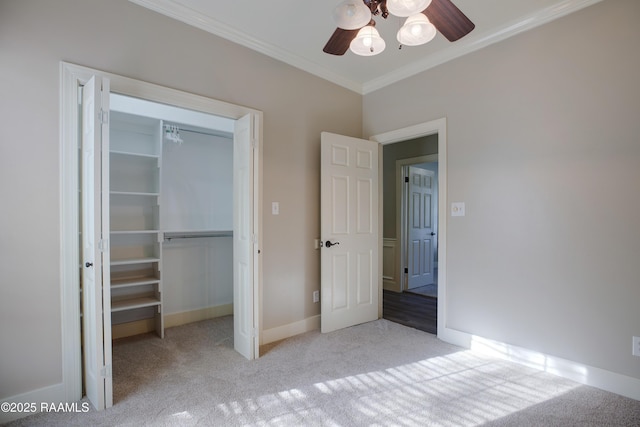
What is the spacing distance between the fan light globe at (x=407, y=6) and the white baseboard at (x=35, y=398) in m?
2.94

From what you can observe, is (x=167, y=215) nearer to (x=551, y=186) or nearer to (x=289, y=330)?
(x=289, y=330)

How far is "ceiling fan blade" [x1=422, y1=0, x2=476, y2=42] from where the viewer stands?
5.15ft

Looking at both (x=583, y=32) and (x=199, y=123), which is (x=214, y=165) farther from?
(x=583, y=32)

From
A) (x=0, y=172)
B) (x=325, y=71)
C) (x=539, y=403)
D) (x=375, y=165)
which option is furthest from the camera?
(x=375, y=165)

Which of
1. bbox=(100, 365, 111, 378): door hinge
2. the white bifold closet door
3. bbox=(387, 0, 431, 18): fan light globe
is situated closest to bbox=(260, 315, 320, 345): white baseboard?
the white bifold closet door

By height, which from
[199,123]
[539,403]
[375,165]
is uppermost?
[199,123]

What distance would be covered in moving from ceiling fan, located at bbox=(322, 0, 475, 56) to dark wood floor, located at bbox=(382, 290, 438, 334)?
282cm

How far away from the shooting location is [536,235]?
254 cm

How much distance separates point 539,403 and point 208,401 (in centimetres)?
215

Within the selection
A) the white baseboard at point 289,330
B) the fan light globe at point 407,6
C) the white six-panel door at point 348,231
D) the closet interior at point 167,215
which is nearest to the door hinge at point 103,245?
the closet interior at point 167,215

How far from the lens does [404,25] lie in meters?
1.73

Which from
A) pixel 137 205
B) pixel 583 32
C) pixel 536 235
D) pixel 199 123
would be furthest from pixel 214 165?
pixel 583 32

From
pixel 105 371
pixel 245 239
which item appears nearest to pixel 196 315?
pixel 245 239

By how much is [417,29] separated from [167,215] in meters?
3.09
